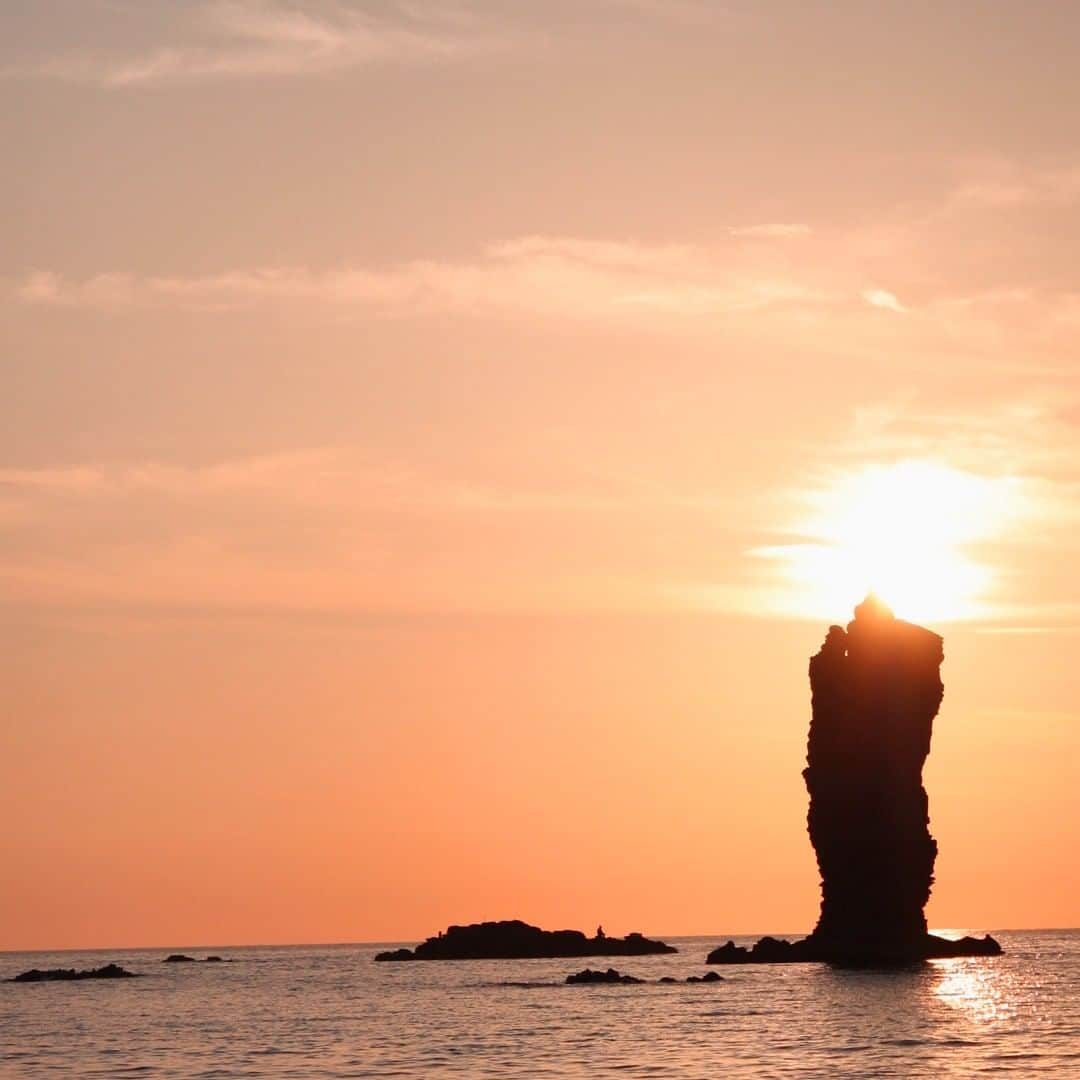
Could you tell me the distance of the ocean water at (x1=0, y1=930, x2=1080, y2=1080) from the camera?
73562 mm

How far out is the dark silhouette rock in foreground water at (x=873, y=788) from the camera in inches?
5635

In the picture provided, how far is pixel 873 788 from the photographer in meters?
144

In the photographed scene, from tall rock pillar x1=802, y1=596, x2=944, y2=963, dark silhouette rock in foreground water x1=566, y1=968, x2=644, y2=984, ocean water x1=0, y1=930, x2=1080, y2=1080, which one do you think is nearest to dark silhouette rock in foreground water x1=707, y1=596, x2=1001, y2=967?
tall rock pillar x1=802, y1=596, x2=944, y2=963

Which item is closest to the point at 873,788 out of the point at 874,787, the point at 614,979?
the point at 874,787

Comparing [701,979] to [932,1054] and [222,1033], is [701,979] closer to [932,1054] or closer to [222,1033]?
[222,1033]

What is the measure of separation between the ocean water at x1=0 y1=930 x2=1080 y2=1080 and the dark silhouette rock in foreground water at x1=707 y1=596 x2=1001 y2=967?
14.6 feet

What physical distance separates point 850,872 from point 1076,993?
2502cm

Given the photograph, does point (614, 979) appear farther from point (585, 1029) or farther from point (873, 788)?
point (585, 1029)

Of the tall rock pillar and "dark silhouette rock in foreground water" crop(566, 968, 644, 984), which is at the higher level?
the tall rock pillar

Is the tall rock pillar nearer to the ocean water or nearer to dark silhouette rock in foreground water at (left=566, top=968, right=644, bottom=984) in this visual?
the ocean water

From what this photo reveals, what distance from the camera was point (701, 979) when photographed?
5782 inches

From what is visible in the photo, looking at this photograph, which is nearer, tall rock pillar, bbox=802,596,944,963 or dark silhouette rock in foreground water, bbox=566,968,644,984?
tall rock pillar, bbox=802,596,944,963

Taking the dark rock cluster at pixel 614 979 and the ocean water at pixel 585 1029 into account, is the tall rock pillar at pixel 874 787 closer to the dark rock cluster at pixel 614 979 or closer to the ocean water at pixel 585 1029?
the ocean water at pixel 585 1029

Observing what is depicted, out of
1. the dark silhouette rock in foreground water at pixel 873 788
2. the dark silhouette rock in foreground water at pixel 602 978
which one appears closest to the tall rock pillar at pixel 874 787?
the dark silhouette rock in foreground water at pixel 873 788
